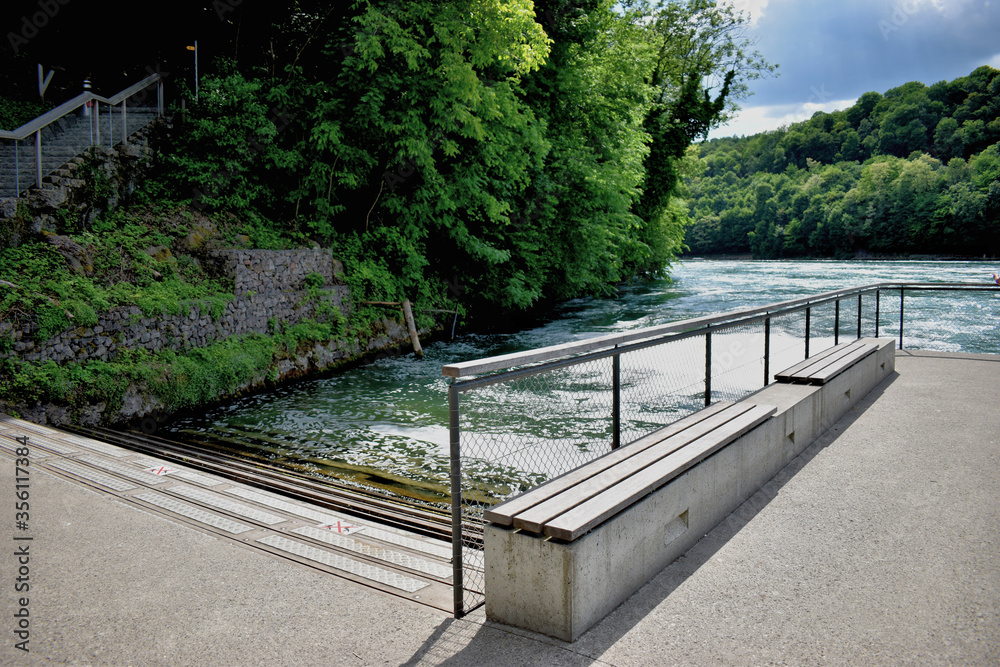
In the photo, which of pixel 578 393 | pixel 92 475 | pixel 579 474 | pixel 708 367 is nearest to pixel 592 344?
pixel 578 393

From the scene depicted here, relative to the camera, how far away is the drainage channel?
370cm

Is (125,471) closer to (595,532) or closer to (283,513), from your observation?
(283,513)

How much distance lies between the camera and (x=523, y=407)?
12.4ft

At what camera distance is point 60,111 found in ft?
41.3

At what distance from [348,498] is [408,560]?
2008mm

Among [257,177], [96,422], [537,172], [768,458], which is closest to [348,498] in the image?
[768,458]

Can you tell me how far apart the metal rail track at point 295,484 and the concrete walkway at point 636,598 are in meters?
1.34

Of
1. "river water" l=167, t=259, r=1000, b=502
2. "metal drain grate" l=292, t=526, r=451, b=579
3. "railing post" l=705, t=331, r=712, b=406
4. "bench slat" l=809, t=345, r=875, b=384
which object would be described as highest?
"railing post" l=705, t=331, r=712, b=406

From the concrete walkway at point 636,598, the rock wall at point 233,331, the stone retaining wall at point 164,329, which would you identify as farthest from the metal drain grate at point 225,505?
the stone retaining wall at point 164,329

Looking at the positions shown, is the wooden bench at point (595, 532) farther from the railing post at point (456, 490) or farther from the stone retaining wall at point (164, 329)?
the stone retaining wall at point (164, 329)

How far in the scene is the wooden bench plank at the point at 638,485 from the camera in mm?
2857

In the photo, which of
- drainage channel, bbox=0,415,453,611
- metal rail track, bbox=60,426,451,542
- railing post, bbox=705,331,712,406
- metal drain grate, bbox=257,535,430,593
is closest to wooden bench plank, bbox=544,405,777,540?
railing post, bbox=705,331,712,406

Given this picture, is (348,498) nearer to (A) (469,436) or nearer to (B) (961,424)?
(A) (469,436)

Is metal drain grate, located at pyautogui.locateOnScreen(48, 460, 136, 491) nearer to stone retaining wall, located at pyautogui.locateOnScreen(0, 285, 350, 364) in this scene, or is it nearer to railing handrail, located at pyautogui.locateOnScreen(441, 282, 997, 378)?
railing handrail, located at pyautogui.locateOnScreen(441, 282, 997, 378)
